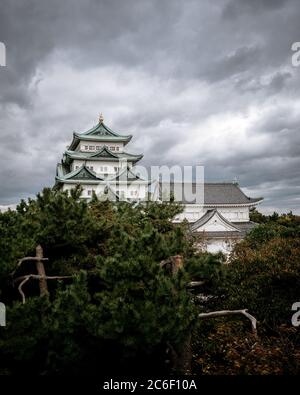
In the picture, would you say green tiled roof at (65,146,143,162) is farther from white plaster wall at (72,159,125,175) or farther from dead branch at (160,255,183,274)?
dead branch at (160,255,183,274)

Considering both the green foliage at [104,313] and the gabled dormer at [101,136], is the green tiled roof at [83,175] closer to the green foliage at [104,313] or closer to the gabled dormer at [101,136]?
the gabled dormer at [101,136]

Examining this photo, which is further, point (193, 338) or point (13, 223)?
point (193, 338)

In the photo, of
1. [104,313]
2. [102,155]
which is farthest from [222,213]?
[104,313]

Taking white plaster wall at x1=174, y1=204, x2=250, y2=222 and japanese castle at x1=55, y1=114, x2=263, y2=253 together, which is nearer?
japanese castle at x1=55, y1=114, x2=263, y2=253

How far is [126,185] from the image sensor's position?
29.0 meters

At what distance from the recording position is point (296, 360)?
6.11 meters

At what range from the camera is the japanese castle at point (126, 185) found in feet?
→ 86.4

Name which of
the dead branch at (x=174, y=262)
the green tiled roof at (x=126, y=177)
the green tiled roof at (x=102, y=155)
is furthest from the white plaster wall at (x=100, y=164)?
the dead branch at (x=174, y=262)

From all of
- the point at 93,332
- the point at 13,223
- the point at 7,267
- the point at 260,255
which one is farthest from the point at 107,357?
the point at 260,255

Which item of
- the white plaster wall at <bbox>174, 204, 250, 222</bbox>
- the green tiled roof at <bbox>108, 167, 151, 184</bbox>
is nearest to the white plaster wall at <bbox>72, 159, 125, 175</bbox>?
the green tiled roof at <bbox>108, 167, 151, 184</bbox>

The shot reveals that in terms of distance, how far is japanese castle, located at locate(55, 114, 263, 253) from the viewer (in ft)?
86.4

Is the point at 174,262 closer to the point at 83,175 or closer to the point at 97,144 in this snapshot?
the point at 83,175
